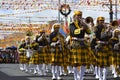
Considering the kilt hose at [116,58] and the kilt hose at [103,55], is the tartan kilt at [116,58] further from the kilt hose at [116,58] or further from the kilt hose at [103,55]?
the kilt hose at [103,55]

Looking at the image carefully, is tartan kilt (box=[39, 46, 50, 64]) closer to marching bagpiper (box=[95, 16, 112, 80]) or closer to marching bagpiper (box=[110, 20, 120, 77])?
marching bagpiper (box=[110, 20, 120, 77])

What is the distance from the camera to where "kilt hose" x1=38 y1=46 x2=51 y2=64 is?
54.2 feet

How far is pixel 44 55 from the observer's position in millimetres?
16906

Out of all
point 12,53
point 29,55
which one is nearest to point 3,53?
point 12,53

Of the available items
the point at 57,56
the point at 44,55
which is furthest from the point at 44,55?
the point at 57,56

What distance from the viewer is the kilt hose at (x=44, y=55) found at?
1652 centimetres

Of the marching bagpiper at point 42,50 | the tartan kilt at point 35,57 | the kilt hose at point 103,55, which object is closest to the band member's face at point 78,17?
the kilt hose at point 103,55

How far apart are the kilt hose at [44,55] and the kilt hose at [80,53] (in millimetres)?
4437

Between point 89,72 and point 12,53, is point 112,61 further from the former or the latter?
point 12,53

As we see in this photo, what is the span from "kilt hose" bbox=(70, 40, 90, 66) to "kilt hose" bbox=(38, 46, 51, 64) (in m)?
4.44

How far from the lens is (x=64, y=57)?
14.5m

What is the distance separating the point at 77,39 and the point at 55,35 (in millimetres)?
2368

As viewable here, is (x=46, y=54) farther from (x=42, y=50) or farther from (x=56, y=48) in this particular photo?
(x=56, y=48)

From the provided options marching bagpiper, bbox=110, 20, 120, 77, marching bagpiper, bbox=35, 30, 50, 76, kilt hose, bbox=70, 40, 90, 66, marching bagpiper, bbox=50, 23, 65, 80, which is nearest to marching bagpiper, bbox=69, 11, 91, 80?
kilt hose, bbox=70, 40, 90, 66
